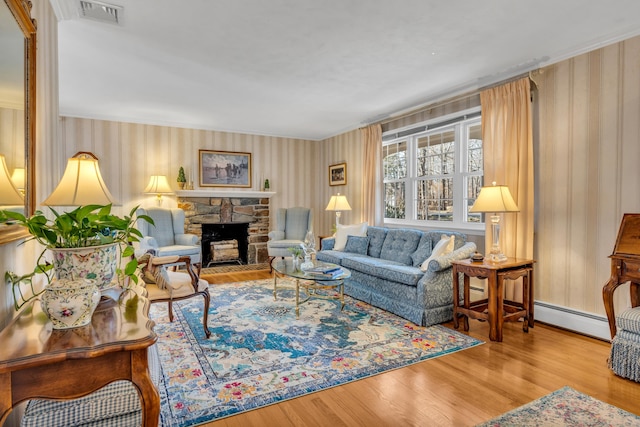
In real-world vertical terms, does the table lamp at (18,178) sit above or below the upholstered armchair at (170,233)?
above

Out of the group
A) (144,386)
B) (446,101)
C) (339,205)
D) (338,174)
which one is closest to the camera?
(144,386)

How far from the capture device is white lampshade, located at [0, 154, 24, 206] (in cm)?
128

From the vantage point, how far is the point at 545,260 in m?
3.49

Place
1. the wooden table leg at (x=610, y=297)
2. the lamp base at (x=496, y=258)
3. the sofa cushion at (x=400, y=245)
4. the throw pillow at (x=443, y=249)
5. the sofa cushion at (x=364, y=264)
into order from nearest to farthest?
the wooden table leg at (x=610, y=297)
the lamp base at (x=496, y=258)
the throw pillow at (x=443, y=249)
the sofa cushion at (x=364, y=264)
the sofa cushion at (x=400, y=245)

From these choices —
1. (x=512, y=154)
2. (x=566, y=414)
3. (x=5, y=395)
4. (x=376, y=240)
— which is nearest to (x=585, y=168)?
(x=512, y=154)

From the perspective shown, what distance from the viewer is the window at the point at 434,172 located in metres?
4.39

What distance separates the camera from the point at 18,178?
4.82 ft

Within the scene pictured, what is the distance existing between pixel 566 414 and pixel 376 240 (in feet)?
10.2

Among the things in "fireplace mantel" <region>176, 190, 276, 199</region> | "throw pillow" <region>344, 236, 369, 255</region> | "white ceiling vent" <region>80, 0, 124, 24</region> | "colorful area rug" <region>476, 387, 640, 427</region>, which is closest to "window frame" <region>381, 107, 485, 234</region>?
"throw pillow" <region>344, 236, 369, 255</region>

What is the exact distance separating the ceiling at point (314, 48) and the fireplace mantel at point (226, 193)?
63.3 inches

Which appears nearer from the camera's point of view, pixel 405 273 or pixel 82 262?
pixel 82 262

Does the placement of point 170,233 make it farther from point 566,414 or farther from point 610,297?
point 610,297

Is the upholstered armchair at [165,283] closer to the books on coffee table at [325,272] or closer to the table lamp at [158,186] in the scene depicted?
the books on coffee table at [325,272]

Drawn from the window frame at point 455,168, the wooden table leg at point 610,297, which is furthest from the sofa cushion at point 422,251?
the wooden table leg at point 610,297
